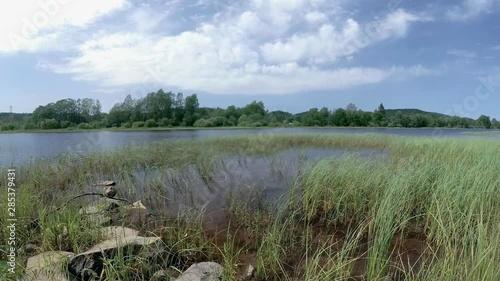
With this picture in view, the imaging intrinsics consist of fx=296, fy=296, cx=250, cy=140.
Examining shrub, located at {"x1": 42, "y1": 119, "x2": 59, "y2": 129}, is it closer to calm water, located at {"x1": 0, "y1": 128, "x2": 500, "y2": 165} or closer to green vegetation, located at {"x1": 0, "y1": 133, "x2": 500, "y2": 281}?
calm water, located at {"x1": 0, "y1": 128, "x2": 500, "y2": 165}

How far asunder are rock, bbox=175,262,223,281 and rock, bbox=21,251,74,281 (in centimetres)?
136

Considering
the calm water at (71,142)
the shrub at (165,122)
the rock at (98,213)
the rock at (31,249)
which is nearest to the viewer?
the rock at (31,249)

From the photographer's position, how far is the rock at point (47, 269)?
131 inches

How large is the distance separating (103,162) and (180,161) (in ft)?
9.55

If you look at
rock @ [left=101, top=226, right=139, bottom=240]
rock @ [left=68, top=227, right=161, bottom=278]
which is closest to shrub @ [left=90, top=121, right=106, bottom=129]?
rock @ [left=101, top=226, right=139, bottom=240]

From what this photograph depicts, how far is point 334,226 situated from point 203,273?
2.94m

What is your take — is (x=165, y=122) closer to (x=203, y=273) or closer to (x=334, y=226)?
(x=334, y=226)

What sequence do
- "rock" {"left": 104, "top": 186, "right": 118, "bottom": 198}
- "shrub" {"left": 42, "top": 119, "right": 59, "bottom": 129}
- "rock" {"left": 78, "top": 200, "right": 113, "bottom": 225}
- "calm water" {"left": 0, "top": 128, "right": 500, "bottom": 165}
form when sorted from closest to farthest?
1. "rock" {"left": 78, "top": 200, "right": 113, "bottom": 225}
2. "rock" {"left": 104, "top": 186, "right": 118, "bottom": 198}
3. "calm water" {"left": 0, "top": 128, "right": 500, "bottom": 165}
4. "shrub" {"left": 42, "top": 119, "right": 59, "bottom": 129}

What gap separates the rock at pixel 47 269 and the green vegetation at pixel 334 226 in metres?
Result: 0.50

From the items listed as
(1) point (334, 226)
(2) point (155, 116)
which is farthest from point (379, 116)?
(1) point (334, 226)

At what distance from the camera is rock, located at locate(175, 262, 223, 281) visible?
11.5 ft

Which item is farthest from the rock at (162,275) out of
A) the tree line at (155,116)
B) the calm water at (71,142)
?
the tree line at (155,116)

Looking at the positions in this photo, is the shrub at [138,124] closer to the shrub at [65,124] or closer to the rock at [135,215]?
the shrub at [65,124]

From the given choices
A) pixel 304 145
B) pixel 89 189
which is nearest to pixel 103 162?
pixel 89 189
